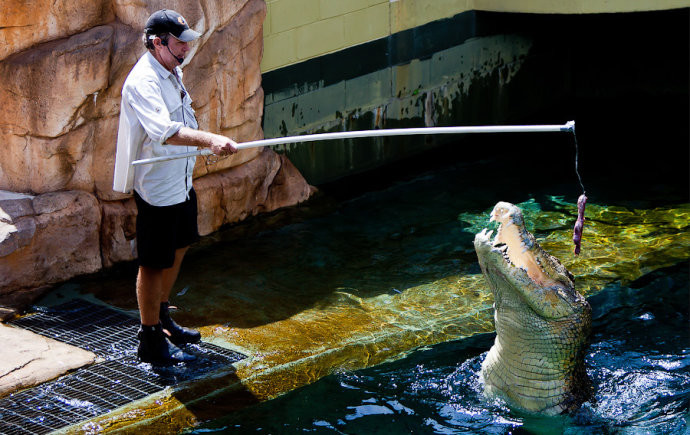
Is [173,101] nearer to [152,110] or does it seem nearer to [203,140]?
[152,110]

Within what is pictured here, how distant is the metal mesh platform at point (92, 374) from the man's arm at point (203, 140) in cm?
127

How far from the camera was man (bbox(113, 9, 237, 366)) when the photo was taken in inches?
188

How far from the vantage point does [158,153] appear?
4961 millimetres

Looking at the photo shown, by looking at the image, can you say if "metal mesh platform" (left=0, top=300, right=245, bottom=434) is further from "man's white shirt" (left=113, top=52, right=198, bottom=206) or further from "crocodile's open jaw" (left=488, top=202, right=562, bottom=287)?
"crocodile's open jaw" (left=488, top=202, right=562, bottom=287)

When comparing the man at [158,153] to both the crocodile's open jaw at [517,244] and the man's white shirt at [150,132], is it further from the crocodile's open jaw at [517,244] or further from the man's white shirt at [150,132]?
the crocodile's open jaw at [517,244]

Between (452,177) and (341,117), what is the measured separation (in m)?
1.27

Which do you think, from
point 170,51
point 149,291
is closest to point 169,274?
point 149,291

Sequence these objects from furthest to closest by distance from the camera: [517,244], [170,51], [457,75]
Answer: [457,75]
[170,51]
[517,244]

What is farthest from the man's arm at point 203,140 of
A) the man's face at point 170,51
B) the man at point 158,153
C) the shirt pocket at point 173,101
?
the man's face at point 170,51

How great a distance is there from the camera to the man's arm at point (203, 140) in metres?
4.72

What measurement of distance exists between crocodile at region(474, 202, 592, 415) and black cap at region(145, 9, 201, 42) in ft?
6.09

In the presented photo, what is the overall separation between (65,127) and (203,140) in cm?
220

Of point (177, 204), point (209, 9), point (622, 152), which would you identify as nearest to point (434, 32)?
point (622, 152)

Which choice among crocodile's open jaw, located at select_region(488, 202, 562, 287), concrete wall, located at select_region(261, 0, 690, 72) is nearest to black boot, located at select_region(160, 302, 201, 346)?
crocodile's open jaw, located at select_region(488, 202, 562, 287)
